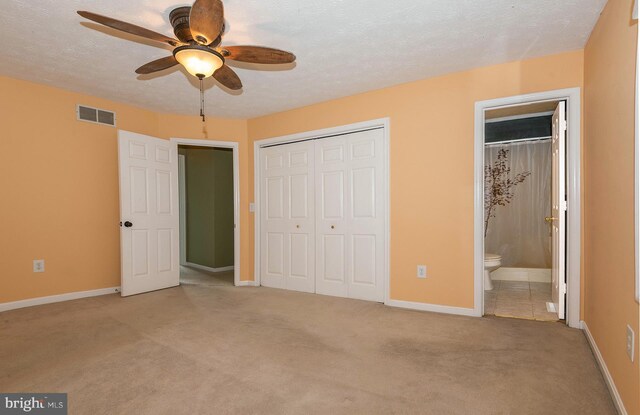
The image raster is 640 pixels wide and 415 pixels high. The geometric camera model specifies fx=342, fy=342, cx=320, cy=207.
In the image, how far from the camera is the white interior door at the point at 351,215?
12.9 ft

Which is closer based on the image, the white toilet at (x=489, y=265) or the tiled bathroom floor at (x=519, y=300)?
the tiled bathroom floor at (x=519, y=300)

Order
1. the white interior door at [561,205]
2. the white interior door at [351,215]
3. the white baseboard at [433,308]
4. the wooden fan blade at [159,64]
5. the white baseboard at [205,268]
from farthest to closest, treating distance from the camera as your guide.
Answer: the white baseboard at [205,268]
the white interior door at [351,215]
the white baseboard at [433,308]
the white interior door at [561,205]
the wooden fan blade at [159,64]

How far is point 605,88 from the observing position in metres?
2.21

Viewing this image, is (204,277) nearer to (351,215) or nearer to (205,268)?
Result: (205,268)

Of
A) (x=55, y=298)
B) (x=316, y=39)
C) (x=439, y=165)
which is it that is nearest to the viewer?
(x=316, y=39)

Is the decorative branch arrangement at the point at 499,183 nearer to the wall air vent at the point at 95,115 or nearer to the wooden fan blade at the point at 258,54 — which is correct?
the wooden fan blade at the point at 258,54

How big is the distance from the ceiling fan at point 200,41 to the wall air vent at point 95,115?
225cm

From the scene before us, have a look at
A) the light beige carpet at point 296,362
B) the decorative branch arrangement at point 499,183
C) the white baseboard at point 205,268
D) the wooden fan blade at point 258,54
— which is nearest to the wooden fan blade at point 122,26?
the wooden fan blade at point 258,54

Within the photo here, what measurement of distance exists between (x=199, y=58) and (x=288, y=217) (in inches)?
109

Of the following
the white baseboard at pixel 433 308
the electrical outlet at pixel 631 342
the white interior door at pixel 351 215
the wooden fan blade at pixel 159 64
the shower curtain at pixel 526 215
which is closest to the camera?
the electrical outlet at pixel 631 342

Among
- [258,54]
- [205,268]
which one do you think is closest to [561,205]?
[258,54]

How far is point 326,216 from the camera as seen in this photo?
14.2 feet

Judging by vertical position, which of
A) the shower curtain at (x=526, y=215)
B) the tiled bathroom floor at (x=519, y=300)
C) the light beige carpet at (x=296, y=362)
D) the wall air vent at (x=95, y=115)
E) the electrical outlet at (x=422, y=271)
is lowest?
the tiled bathroom floor at (x=519, y=300)

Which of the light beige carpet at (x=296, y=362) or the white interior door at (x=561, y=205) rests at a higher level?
the white interior door at (x=561, y=205)
